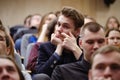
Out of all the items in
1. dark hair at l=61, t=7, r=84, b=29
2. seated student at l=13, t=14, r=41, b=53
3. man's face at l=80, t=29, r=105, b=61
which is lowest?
seated student at l=13, t=14, r=41, b=53

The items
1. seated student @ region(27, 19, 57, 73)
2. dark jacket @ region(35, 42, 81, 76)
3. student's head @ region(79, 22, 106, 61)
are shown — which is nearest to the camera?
student's head @ region(79, 22, 106, 61)

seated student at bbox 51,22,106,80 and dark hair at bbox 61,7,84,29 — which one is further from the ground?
dark hair at bbox 61,7,84,29

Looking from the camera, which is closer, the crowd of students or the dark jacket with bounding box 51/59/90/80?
the crowd of students

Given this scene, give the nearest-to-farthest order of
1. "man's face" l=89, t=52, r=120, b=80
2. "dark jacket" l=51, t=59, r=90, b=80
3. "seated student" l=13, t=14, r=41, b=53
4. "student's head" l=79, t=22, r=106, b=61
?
"man's face" l=89, t=52, r=120, b=80
"dark jacket" l=51, t=59, r=90, b=80
"student's head" l=79, t=22, r=106, b=61
"seated student" l=13, t=14, r=41, b=53

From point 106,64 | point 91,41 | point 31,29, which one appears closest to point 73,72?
point 91,41

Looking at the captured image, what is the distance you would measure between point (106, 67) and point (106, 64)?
0.02 m

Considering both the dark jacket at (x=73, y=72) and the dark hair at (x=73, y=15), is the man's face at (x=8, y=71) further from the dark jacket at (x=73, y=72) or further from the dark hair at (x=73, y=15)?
the dark hair at (x=73, y=15)

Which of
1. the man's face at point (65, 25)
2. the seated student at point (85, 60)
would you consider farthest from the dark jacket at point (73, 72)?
the man's face at point (65, 25)

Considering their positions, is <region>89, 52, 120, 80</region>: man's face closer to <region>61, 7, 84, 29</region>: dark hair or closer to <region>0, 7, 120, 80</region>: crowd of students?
<region>0, 7, 120, 80</region>: crowd of students

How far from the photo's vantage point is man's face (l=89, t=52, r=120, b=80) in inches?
62.4

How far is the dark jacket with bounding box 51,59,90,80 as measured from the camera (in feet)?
7.03

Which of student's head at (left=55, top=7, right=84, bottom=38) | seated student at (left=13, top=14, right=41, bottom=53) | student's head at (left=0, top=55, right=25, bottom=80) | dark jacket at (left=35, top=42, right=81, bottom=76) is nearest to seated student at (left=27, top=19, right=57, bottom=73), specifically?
dark jacket at (left=35, top=42, right=81, bottom=76)

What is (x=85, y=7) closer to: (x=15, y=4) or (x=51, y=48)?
(x=15, y=4)

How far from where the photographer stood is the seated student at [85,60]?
2154 millimetres
